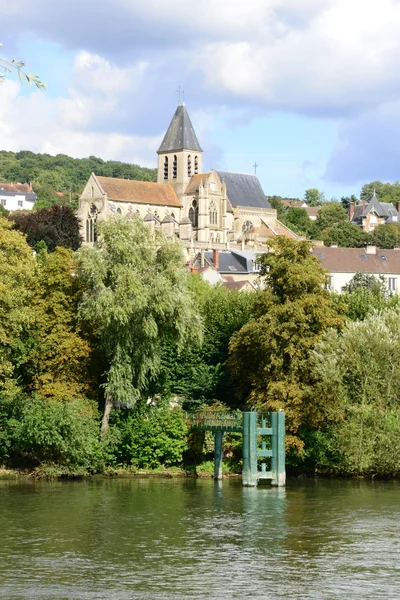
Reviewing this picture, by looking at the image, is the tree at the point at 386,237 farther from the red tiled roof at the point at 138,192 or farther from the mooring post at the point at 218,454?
the mooring post at the point at 218,454

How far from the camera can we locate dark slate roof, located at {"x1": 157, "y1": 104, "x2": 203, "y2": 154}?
156000mm

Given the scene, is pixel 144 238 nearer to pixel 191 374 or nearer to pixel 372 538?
pixel 191 374

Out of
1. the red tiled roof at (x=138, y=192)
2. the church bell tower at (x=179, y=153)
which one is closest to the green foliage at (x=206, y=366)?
the red tiled roof at (x=138, y=192)

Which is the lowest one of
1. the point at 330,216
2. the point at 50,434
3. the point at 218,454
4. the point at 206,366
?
the point at 218,454

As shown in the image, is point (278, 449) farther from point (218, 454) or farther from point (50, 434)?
point (50, 434)

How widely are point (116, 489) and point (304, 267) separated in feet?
43.1

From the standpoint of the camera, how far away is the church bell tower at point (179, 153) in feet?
508

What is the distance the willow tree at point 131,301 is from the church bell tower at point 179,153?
108885mm

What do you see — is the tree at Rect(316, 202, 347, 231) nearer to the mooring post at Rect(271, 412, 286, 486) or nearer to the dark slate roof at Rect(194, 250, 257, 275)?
the dark slate roof at Rect(194, 250, 257, 275)

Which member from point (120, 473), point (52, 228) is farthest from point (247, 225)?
point (120, 473)

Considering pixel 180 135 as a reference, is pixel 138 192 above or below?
below

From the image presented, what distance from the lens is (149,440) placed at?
45.2m

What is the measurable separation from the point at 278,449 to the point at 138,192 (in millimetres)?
105310

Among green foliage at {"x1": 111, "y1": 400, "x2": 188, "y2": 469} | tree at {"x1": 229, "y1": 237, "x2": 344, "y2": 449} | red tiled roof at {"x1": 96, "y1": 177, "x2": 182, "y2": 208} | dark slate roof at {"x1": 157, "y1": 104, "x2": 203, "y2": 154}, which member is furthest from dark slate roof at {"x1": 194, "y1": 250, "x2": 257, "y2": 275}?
A: green foliage at {"x1": 111, "y1": 400, "x2": 188, "y2": 469}
